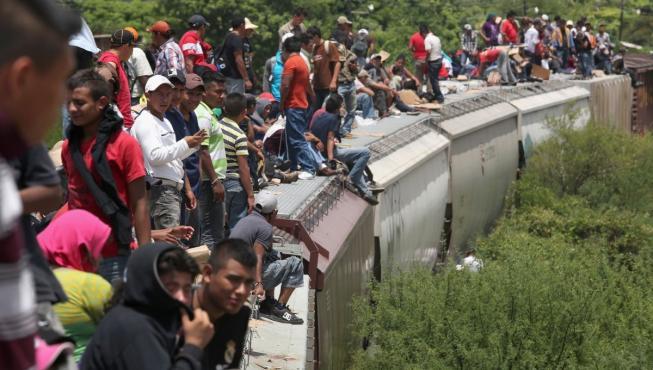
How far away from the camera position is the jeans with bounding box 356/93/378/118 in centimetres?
2206

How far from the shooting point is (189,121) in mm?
9719

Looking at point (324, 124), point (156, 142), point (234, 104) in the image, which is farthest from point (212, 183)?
point (324, 124)

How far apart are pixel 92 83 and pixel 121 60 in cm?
414

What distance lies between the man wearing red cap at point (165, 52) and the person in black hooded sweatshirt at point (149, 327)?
26.6ft

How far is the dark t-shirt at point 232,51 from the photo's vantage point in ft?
50.3

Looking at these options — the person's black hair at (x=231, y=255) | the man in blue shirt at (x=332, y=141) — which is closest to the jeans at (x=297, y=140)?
the man in blue shirt at (x=332, y=141)

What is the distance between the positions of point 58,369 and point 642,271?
58.8 feet

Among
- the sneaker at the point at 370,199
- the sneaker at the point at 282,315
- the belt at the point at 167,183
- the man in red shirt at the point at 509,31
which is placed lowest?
the man in red shirt at the point at 509,31

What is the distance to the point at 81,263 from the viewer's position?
16.3 ft

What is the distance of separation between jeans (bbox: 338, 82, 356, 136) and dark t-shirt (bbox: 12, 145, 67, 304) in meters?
14.2

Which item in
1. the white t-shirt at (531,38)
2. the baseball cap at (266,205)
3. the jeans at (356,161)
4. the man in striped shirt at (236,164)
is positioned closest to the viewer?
the baseball cap at (266,205)

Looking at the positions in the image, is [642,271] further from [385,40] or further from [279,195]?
[385,40]

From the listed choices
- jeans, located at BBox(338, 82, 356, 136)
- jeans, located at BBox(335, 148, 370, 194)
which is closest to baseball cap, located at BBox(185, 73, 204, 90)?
jeans, located at BBox(335, 148, 370, 194)

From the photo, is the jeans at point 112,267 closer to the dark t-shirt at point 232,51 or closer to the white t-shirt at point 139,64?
the white t-shirt at point 139,64
